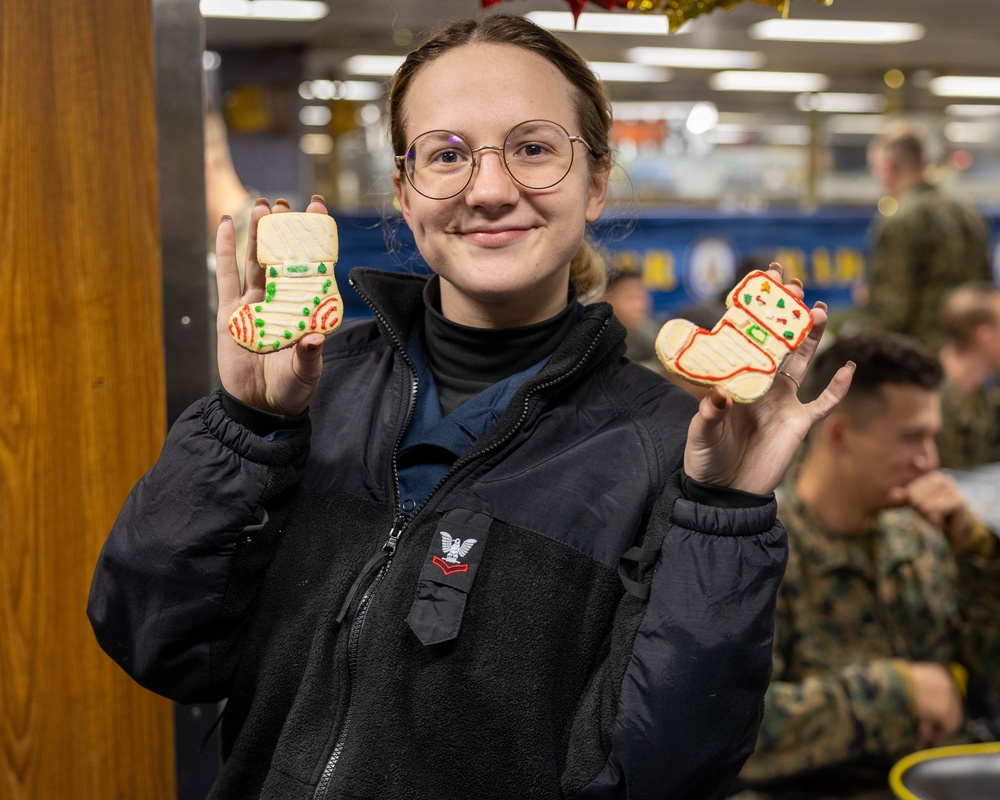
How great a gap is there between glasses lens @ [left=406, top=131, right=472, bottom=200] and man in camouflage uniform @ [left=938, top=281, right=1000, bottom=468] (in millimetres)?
3359

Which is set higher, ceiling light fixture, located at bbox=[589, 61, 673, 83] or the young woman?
ceiling light fixture, located at bbox=[589, 61, 673, 83]

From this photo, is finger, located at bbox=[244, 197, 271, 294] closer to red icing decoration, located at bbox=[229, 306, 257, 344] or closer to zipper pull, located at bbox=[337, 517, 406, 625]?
red icing decoration, located at bbox=[229, 306, 257, 344]

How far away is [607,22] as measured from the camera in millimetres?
8078

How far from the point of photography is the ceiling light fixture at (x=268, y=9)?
740cm

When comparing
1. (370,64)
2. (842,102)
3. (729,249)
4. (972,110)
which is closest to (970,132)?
(972,110)

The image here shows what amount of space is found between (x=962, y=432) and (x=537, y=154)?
339 centimetres

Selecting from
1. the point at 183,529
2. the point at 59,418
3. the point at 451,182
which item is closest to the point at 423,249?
the point at 451,182

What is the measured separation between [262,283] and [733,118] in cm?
1274

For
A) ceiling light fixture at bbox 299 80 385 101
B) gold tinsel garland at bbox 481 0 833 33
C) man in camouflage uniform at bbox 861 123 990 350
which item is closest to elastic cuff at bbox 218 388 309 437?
gold tinsel garland at bbox 481 0 833 33

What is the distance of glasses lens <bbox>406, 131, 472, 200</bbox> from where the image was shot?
1217 millimetres

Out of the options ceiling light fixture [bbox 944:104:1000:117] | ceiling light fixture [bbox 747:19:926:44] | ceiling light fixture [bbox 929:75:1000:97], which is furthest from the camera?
ceiling light fixture [bbox 944:104:1000:117]

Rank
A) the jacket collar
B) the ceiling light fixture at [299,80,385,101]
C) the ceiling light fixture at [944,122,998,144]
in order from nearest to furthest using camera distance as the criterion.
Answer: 1. the jacket collar
2. the ceiling light fixture at [299,80,385,101]
3. the ceiling light fixture at [944,122,998,144]

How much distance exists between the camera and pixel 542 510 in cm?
117

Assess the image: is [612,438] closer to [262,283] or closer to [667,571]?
[667,571]
